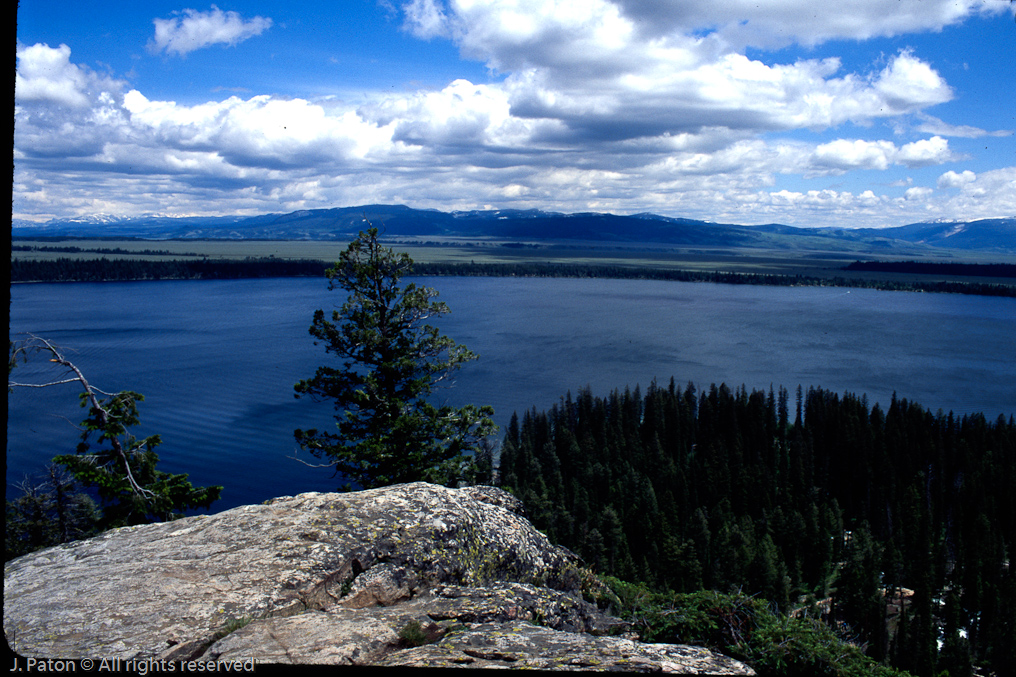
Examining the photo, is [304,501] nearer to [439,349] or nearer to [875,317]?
[439,349]

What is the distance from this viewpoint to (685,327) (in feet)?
448

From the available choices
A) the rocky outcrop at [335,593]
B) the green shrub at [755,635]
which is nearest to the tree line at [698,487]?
the green shrub at [755,635]

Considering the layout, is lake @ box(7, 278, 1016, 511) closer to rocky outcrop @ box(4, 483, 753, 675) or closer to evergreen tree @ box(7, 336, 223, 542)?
evergreen tree @ box(7, 336, 223, 542)

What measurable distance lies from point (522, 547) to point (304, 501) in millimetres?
2827

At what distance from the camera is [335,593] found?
5988mm

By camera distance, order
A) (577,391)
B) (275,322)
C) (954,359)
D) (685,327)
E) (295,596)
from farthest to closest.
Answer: (685,327), (275,322), (954,359), (577,391), (295,596)

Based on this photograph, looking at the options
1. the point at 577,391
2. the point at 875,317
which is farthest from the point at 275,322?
the point at 875,317

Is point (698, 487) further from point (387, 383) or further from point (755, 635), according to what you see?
point (755, 635)

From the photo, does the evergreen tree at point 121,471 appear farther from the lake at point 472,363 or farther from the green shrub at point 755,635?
the lake at point 472,363

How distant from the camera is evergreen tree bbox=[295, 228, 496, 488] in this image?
15.8m

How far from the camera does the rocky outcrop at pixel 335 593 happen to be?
14.1 feet

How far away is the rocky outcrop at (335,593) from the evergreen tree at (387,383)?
7.55 metres

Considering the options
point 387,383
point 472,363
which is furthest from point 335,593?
point 472,363

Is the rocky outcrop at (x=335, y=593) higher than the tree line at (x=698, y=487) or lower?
higher
